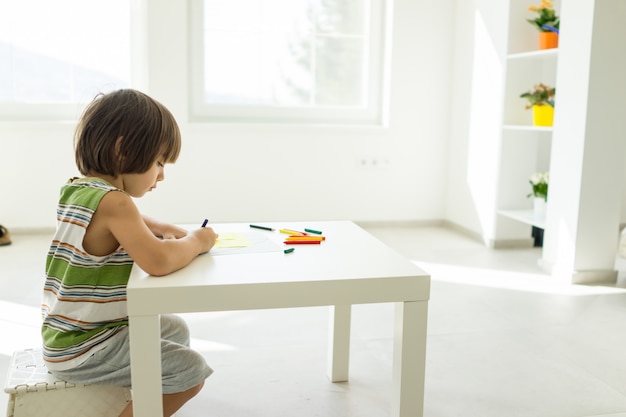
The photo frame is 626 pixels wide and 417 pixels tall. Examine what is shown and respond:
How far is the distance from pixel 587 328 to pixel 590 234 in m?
0.74

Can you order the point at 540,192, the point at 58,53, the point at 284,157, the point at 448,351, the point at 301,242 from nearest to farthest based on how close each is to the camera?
the point at 301,242 → the point at 448,351 → the point at 540,192 → the point at 58,53 → the point at 284,157

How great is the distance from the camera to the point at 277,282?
1.19 meters

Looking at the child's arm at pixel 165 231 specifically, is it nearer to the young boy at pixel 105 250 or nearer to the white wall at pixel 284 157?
the young boy at pixel 105 250

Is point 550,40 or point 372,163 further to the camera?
point 372,163

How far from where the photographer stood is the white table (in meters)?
1.16

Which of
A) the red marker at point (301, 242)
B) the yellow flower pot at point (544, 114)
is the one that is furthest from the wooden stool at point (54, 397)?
the yellow flower pot at point (544, 114)

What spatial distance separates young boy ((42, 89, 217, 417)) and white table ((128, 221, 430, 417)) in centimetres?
9

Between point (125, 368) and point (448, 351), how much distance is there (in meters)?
1.24

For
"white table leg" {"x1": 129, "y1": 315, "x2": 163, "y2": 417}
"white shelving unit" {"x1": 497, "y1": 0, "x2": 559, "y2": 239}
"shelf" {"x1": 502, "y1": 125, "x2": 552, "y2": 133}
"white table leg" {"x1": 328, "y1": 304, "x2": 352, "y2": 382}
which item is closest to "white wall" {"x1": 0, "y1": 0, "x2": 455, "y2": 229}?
"white shelving unit" {"x1": 497, "y1": 0, "x2": 559, "y2": 239}

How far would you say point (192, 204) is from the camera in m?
4.11

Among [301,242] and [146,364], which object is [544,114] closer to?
[301,242]

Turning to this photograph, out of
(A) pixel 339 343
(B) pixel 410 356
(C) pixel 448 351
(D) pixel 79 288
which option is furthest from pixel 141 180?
(C) pixel 448 351

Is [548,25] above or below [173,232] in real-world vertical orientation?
above

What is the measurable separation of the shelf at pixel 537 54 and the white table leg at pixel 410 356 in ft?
8.06
